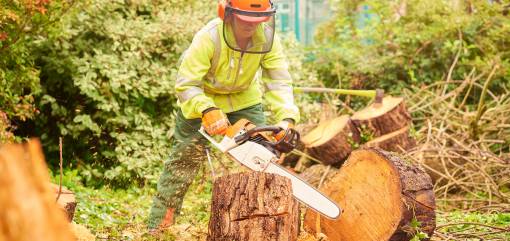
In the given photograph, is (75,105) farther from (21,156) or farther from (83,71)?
(21,156)

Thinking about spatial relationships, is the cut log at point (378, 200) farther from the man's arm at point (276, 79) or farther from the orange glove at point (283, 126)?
the man's arm at point (276, 79)

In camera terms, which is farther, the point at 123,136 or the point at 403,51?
the point at 403,51

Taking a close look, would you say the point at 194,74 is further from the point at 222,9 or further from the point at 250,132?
the point at 250,132

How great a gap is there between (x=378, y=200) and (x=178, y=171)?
4.28 feet

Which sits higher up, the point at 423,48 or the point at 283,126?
the point at 283,126

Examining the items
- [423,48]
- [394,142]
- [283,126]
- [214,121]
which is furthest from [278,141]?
[423,48]

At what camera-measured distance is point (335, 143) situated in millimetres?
6641

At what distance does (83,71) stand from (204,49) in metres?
2.52

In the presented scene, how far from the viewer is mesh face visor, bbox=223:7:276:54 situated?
447cm

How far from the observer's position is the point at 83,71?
22.4ft

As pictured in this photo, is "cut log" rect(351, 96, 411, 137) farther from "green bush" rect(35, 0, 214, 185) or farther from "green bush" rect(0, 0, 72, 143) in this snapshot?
"green bush" rect(0, 0, 72, 143)

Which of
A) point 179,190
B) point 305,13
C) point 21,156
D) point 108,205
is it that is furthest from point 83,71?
point 305,13

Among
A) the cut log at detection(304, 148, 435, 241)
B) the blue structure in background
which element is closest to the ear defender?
the cut log at detection(304, 148, 435, 241)

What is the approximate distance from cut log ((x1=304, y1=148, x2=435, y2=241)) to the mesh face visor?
0.86 metres
